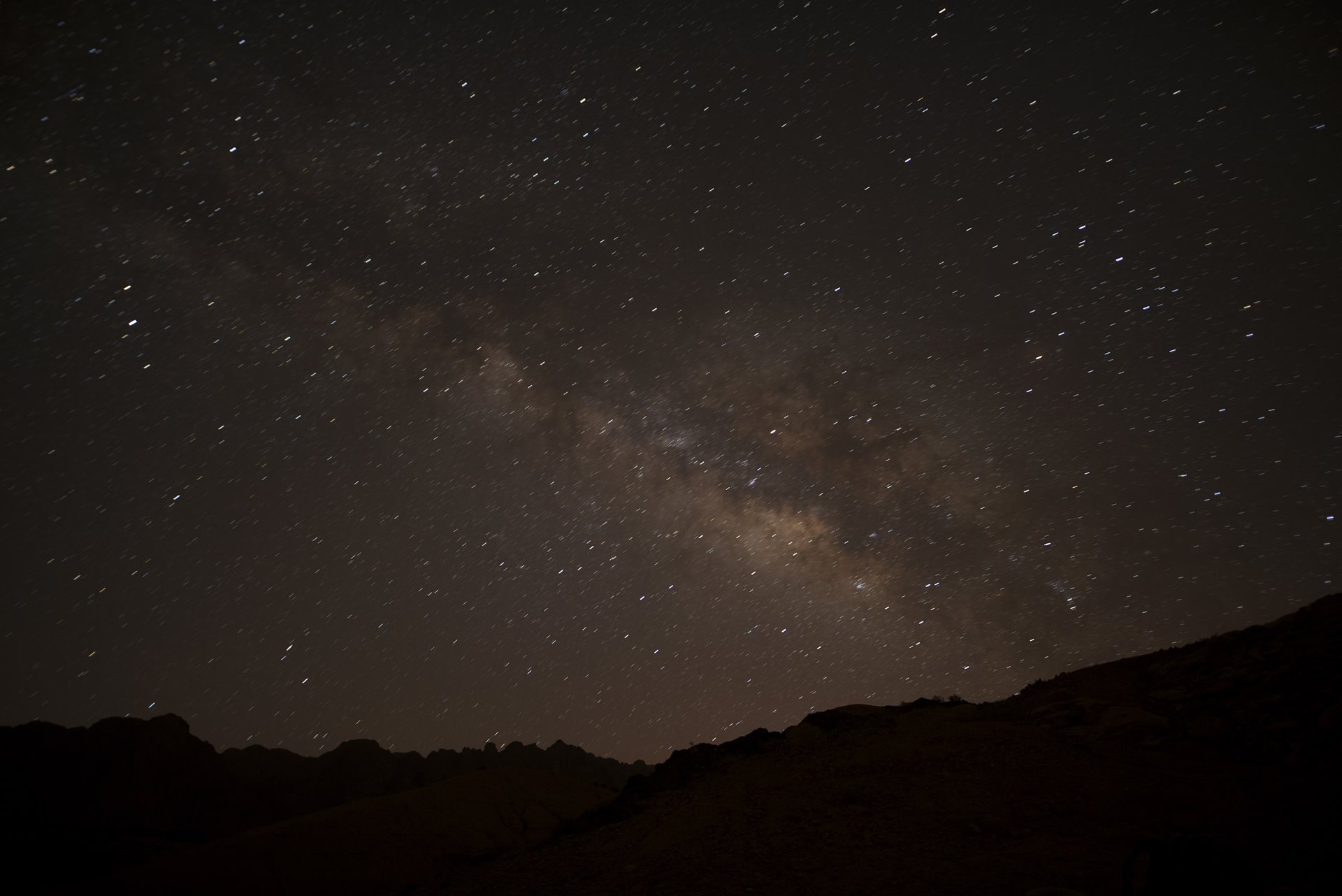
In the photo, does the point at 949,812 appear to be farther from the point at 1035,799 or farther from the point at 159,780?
the point at 159,780

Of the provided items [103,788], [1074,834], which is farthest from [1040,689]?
[103,788]

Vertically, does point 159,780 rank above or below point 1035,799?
above

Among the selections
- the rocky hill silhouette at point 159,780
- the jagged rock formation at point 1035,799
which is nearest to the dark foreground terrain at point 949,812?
the jagged rock formation at point 1035,799

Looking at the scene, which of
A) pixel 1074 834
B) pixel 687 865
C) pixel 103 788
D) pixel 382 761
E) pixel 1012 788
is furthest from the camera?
pixel 382 761

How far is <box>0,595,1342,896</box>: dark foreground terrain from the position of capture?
5914 millimetres

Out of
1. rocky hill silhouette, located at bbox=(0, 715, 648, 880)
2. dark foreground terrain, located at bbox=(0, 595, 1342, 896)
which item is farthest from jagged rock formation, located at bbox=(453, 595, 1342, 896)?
rocky hill silhouette, located at bbox=(0, 715, 648, 880)

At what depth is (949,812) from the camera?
24.8 feet

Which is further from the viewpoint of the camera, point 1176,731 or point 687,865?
point 1176,731

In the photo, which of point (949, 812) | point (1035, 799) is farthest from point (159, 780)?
point (1035, 799)

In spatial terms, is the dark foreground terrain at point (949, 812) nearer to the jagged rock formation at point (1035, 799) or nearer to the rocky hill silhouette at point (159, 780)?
the jagged rock formation at point (1035, 799)

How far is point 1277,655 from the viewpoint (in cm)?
944

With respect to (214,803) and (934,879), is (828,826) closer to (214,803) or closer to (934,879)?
(934,879)

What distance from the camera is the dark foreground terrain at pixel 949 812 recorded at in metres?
5.91

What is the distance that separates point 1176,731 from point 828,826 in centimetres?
562
